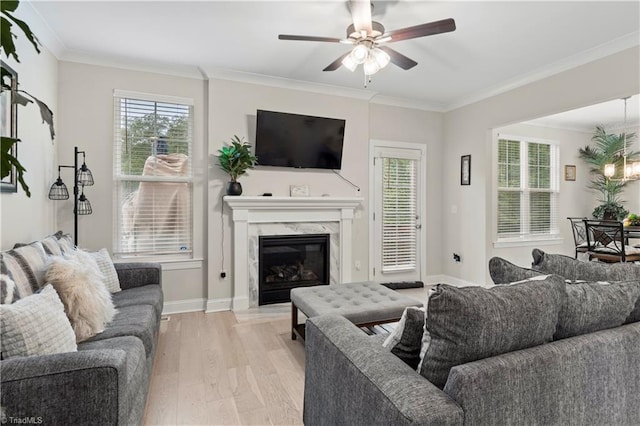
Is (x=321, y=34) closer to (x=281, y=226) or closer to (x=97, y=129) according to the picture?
(x=281, y=226)

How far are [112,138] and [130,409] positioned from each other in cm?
306

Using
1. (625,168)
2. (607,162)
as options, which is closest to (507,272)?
(625,168)

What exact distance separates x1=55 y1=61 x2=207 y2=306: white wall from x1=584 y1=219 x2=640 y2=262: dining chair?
522cm

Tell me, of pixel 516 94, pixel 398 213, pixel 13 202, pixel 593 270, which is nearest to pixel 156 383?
pixel 13 202

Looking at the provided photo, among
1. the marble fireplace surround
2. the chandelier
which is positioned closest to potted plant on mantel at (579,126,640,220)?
the chandelier

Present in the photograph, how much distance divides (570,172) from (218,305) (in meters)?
6.47

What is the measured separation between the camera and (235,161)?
3.70 m

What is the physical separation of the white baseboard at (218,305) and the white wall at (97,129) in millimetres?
343

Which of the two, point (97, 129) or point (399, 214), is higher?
point (97, 129)

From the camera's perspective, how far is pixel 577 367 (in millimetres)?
1163

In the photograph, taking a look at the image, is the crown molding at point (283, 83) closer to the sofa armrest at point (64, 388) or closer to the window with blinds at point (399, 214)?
the window with blinds at point (399, 214)

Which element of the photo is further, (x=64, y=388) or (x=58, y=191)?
(x=58, y=191)

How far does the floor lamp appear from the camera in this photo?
3.06m

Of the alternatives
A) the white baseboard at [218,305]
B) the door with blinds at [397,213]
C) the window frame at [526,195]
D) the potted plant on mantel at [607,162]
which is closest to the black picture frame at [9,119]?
the white baseboard at [218,305]
